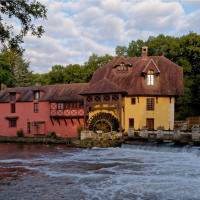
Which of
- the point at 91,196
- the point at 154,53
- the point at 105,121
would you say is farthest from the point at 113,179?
the point at 154,53

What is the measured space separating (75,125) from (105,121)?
581 centimetres

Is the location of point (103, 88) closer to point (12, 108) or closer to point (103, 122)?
point (103, 122)

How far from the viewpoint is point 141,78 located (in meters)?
48.3

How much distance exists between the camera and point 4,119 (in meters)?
56.3

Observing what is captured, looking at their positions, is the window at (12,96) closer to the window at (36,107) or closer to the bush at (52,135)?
the window at (36,107)

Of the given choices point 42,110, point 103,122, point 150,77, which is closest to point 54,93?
point 42,110

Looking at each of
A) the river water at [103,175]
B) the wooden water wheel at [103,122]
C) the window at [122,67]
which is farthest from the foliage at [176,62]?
the river water at [103,175]

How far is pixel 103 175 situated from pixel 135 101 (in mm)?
23600

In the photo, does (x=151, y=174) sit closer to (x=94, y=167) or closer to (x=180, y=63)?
(x=94, y=167)

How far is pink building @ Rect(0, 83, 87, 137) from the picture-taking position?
168 ft

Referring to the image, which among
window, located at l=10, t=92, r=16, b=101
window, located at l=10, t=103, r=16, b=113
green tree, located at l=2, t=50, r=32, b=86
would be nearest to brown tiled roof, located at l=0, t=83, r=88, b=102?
window, located at l=10, t=92, r=16, b=101

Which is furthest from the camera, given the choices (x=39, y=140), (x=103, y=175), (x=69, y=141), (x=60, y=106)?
(x=60, y=106)

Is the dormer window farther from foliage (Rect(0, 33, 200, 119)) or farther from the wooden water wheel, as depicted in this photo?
foliage (Rect(0, 33, 200, 119))

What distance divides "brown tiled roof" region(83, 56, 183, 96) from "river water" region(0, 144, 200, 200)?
11420 millimetres
